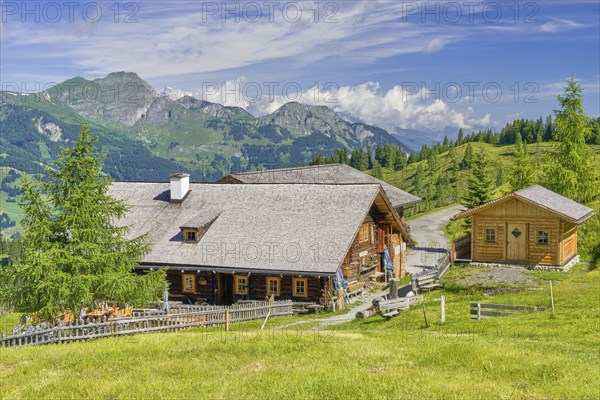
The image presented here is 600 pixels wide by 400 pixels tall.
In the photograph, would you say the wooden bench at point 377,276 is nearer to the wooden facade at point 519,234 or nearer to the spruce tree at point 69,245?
the wooden facade at point 519,234

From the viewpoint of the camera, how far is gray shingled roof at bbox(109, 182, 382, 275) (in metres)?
34.3

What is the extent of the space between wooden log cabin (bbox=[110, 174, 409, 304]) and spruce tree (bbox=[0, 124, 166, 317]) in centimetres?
A: 442

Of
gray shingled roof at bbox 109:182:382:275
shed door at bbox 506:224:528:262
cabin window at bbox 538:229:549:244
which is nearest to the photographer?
gray shingled roof at bbox 109:182:382:275

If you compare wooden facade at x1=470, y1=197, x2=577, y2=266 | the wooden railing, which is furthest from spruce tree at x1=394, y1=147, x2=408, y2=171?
wooden facade at x1=470, y1=197, x2=577, y2=266

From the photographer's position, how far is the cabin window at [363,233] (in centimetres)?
4031

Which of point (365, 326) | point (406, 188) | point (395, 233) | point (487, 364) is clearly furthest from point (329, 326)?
point (406, 188)

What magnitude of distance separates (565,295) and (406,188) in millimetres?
128452

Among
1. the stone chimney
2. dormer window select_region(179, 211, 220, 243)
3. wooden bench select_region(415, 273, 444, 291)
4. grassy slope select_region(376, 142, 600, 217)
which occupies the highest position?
grassy slope select_region(376, 142, 600, 217)

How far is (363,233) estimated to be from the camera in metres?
40.9

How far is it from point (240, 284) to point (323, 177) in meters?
24.7

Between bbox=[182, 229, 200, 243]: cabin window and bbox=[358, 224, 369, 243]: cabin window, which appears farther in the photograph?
bbox=[358, 224, 369, 243]: cabin window

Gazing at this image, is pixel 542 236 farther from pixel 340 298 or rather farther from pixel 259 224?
pixel 259 224

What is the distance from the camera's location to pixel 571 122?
55.2m

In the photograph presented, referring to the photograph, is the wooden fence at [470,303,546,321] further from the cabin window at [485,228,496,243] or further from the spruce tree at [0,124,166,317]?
the cabin window at [485,228,496,243]
